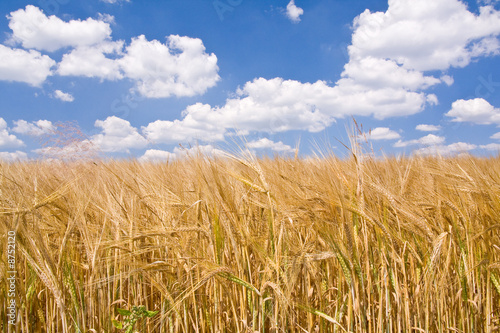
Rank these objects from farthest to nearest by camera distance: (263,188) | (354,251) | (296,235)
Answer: (296,235) < (263,188) < (354,251)

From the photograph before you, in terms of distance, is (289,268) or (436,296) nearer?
(289,268)

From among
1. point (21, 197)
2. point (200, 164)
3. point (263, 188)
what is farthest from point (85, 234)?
point (263, 188)

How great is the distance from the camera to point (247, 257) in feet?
5.00

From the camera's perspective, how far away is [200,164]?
179 centimetres

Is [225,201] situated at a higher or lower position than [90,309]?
higher

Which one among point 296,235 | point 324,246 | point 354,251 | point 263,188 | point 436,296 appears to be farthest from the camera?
point 296,235

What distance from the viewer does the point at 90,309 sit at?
1605 millimetres

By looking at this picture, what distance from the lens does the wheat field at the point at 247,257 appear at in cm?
146

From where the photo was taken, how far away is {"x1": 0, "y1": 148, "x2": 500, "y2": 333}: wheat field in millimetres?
1459

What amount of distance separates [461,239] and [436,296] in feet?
1.14

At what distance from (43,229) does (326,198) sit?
4.50 ft

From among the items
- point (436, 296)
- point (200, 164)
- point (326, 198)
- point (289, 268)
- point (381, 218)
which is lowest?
point (436, 296)

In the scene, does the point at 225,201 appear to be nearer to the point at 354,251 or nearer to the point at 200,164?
the point at 200,164

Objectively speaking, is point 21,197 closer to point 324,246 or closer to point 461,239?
point 324,246
